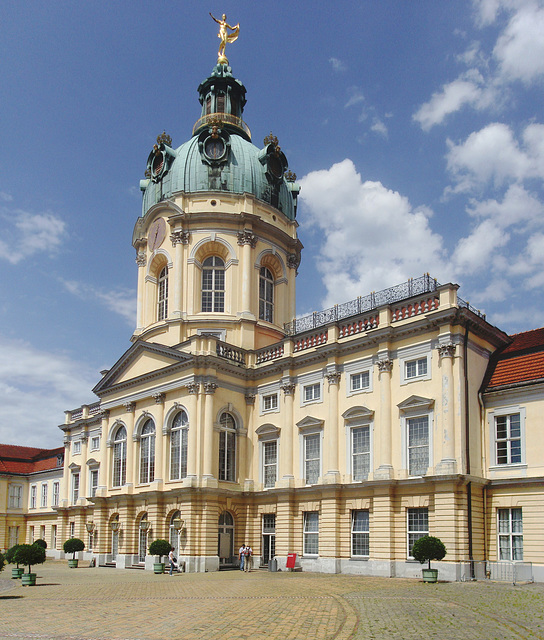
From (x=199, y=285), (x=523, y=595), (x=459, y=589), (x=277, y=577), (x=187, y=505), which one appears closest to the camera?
(x=523, y=595)

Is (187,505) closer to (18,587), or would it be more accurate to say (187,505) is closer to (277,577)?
(277,577)

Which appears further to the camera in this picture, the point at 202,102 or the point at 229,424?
the point at 202,102

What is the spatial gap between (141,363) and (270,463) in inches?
429

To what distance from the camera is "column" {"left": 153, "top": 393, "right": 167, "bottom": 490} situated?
4144 cm

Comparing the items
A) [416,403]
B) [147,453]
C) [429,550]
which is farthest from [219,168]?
[429,550]

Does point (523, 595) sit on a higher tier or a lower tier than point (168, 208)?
Result: lower

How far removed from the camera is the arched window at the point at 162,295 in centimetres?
4897

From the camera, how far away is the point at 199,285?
47.3 meters

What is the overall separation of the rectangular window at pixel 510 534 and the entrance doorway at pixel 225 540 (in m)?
15.7

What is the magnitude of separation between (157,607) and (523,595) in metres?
Result: 11.9

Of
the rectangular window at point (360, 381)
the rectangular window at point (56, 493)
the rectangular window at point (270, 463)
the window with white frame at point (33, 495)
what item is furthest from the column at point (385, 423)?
the window with white frame at point (33, 495)

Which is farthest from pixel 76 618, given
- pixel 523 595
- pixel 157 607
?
pixel 523 595

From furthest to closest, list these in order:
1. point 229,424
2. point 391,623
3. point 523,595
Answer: point 229,424 < point 523,595 < point 391,623

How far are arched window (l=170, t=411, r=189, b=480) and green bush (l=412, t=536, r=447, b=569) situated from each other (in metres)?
16.0
